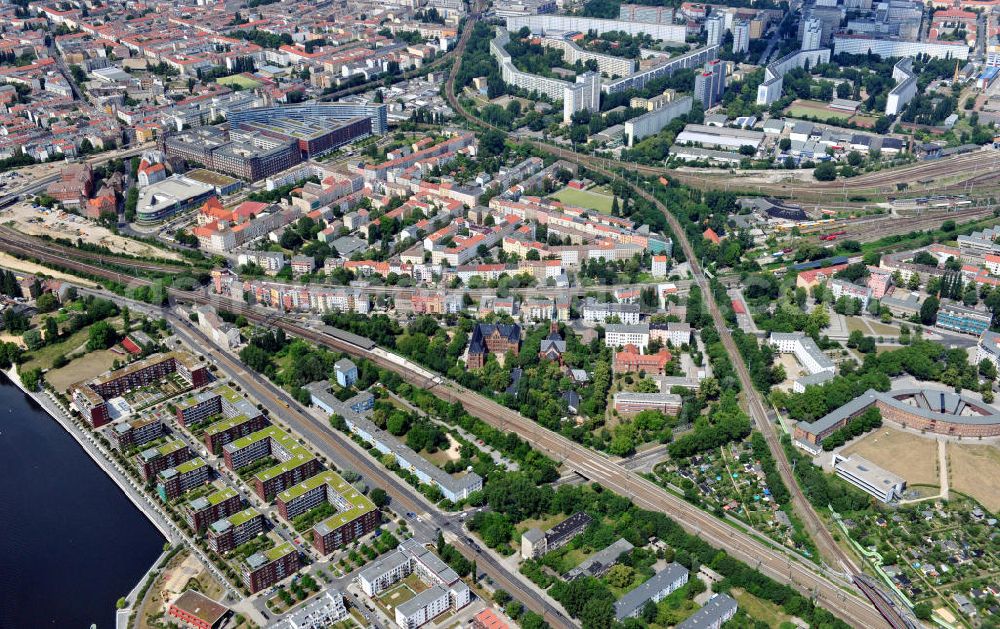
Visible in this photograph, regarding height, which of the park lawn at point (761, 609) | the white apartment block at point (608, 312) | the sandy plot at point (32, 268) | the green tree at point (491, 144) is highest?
the green tree at point (491, 144)

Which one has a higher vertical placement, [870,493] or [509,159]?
[509,159]

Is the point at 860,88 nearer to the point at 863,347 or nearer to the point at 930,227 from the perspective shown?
the point at 930,227

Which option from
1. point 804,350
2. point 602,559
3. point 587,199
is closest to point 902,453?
point 804,350

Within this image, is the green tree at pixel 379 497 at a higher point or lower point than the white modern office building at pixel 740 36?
lower

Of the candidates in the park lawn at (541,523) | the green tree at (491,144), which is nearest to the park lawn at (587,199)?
the green tree at (491,144)

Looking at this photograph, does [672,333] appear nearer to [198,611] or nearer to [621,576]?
[621,576]

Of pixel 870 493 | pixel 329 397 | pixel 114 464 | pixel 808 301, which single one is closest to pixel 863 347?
pixel 808 301

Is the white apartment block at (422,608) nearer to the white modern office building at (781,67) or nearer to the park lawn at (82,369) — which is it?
the park lawn at (82,369)

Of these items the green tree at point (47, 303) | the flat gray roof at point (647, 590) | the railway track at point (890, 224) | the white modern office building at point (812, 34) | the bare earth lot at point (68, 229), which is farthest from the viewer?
the white modern office building at point (812, 34)
